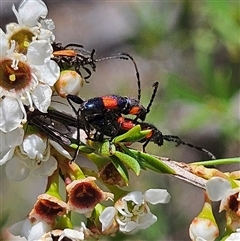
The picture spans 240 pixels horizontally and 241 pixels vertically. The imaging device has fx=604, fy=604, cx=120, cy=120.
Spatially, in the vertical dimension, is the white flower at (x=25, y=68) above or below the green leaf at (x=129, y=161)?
above

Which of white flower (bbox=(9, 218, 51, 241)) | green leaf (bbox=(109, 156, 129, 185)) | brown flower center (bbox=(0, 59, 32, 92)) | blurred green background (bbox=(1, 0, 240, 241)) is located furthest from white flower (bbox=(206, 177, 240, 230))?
blurred green background (bbox=(1, 0, 240, 241))

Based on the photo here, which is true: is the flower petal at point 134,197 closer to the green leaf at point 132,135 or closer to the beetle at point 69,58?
the green leaf at point 132,135

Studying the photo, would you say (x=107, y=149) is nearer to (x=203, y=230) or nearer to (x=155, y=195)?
(x=155, y=195)

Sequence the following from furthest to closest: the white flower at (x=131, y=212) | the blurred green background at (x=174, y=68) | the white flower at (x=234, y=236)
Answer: the blurred green background at (x=174, y=68) → the white flower at (x=131, y=212) → the white flower at (x=234, y=236)

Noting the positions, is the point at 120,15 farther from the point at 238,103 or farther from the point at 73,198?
the point at 73,198

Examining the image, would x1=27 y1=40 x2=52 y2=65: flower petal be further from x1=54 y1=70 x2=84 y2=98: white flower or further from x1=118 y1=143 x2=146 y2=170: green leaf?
x1=118 y1=143 x2=146 y2=170: green leaf

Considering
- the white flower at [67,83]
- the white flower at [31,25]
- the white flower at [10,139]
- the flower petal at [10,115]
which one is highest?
the white flower at [31,25]

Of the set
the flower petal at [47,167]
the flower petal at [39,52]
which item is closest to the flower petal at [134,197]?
the flower petal at [47,167]
